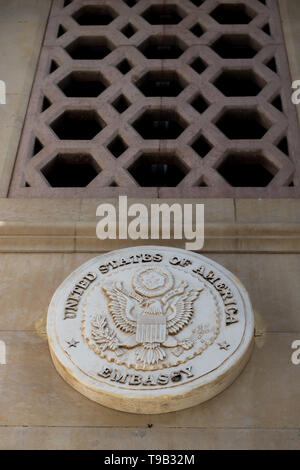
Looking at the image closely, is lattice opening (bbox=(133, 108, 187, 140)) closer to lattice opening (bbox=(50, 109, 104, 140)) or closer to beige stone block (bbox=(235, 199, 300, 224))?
lattice opening (bbox=(50, 109, 104, 140))

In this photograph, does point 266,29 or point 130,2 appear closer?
point 266,29

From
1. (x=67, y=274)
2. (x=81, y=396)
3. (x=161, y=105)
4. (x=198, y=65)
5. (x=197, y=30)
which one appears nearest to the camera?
(x=81, y=396)

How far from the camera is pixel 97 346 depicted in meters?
5.71

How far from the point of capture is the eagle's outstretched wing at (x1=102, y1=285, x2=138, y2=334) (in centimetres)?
588

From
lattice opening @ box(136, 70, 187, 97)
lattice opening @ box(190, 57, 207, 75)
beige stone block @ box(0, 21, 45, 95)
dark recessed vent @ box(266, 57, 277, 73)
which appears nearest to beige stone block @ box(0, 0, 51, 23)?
beige stone block @ box(0, 21, 45, 95)

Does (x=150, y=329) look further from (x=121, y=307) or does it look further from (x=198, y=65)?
(x=198, y=65)

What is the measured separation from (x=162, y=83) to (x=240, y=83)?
1063mm

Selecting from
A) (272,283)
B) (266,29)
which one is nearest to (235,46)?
(266,29)

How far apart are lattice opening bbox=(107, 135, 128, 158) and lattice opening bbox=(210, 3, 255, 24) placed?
3217mm

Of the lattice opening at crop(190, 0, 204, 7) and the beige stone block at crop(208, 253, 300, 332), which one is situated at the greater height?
the lattice opening at crop(190, 0, 204, 7)

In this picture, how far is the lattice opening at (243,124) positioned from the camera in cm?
853

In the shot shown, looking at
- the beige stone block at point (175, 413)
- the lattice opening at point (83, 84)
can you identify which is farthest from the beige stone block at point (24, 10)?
the beige stone block at point (175, 413)

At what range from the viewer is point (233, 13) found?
10.4 meters
